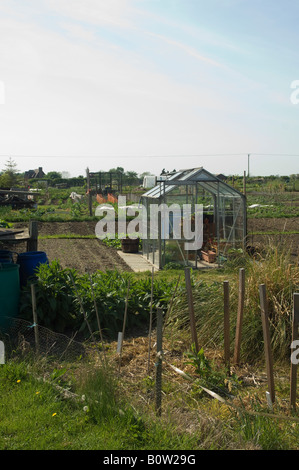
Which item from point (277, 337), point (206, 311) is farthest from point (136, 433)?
point (206, 311)

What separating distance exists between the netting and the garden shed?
5847 millimetres

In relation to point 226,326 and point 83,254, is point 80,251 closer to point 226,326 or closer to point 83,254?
point 83,254

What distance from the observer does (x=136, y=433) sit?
10.8 ft

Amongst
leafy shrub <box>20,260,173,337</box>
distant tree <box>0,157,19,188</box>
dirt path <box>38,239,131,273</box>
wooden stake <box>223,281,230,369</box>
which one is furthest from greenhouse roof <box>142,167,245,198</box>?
distant tree <box>0,157,19,188</box>

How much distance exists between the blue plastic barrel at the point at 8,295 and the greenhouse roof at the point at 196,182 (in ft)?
19.1

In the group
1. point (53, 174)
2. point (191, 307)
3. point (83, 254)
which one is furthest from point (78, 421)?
point (53, 174)

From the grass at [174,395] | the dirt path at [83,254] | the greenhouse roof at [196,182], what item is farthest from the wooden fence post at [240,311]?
the greenhouse roof at [196,182]

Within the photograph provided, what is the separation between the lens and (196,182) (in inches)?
457

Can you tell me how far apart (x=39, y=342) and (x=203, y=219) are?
25.2ft

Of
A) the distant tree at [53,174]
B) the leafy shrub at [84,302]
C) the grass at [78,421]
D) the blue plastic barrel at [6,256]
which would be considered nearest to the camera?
the grass at [78,421]

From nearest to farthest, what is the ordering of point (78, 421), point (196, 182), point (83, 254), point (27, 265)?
point (78, 421) < point (27, 265) < point (196, 182) < point (83, 254)

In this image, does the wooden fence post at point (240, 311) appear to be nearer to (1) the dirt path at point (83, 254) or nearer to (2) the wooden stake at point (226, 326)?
(2) the wooden stake at point (226, 326)

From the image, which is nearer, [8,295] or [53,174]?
[8,295]

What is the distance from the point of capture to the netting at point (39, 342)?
17.1 feet
